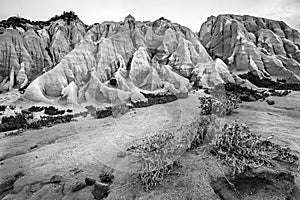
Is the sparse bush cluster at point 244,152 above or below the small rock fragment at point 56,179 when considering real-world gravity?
above

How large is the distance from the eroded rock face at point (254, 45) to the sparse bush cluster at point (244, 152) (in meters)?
20.4

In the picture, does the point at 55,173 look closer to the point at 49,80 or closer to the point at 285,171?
the point at 285,171

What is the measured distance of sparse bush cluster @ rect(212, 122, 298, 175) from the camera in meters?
4.70

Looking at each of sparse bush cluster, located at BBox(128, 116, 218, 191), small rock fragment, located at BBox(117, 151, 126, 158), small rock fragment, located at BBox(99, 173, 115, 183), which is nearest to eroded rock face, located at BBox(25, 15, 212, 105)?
small rock fragment, located at BBox(117, 151, 126, 158)

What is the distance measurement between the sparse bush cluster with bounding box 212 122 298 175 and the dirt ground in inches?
10.2

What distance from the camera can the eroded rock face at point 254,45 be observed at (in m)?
24.8

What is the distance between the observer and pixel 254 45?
87.3 feet

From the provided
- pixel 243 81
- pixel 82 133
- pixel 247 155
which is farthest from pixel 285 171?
pixel 243 81

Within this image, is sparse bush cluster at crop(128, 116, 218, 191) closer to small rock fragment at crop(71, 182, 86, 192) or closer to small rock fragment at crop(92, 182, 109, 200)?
small rock fragment at crop(92, 182, 109, 200)

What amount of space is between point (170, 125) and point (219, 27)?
26.7 meters

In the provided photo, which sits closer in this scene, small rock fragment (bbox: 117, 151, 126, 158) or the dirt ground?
the dirt ground

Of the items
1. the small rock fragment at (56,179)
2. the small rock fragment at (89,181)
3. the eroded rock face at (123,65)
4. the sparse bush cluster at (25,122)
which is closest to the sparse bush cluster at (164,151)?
the small rock fragment at (89,181)

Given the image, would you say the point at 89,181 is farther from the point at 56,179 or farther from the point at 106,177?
the point at 56,179

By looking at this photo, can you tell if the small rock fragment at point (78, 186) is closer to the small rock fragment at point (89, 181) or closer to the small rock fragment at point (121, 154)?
the small rock fragment at point (89, 181)
